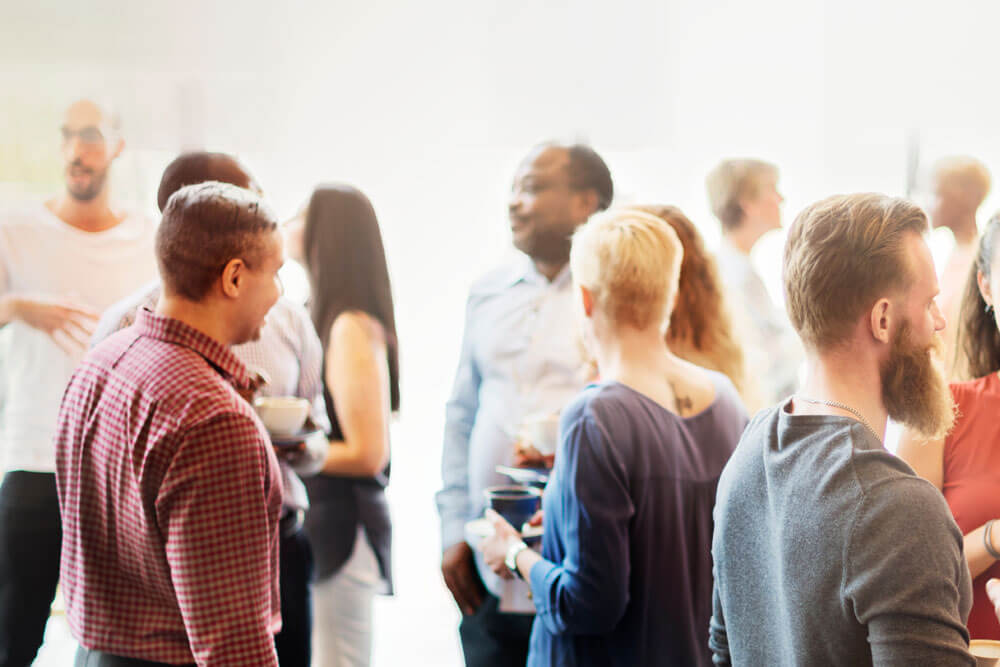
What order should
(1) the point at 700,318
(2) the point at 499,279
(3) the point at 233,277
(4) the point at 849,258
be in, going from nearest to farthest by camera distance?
(4) the point at 849,258
(3) the point at 233,277
(1) the point at 700,318
(2) the point at 499,279

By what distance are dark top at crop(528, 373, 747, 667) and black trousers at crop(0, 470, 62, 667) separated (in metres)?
1.46

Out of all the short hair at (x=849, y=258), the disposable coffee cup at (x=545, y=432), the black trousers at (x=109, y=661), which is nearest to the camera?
the short hair at (x=849, y=258)

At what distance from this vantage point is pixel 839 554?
41.8 inches

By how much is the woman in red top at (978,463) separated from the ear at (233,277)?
122 centimetres

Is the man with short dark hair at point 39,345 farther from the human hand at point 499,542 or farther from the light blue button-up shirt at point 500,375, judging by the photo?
the human hand at point 499,542

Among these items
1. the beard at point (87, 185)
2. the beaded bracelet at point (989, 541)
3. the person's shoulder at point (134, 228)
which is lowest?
the beaded bracelet at point (989, 541)

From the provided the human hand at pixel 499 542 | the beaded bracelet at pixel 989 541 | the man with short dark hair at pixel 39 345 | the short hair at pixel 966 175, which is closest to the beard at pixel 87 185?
the man with short dark hair at pixel 39 345

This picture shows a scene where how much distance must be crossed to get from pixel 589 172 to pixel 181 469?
1.63 meters

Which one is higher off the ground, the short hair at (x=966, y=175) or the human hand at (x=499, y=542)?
the short hair at (x=966, y=175)

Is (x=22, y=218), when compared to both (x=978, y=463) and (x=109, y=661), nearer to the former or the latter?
(x=109, y=661)

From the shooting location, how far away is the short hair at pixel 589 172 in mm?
2664

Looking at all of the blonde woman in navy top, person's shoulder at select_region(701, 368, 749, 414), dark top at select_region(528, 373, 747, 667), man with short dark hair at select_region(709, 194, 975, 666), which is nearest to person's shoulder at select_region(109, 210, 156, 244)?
the blonde woman in navy top

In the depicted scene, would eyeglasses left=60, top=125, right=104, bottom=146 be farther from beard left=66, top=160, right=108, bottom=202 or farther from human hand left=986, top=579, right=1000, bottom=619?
human hand left=986, top=579, right=1000, bottom=619

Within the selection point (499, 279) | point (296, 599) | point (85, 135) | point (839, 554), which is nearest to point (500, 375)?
point (499, 279)
